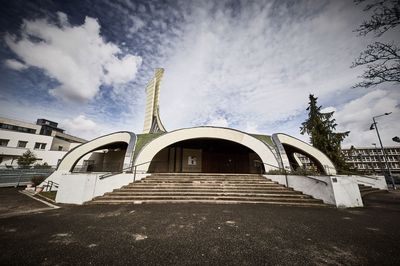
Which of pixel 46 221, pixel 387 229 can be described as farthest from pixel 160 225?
pixel 387 229

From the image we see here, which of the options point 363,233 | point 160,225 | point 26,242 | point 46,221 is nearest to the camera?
point 26,242

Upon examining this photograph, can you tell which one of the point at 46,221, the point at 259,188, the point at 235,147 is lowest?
the point at 46,221

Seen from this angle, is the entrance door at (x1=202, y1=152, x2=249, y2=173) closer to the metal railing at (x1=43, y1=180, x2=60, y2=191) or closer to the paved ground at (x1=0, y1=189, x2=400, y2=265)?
the paved ground at (x1=0, y1=189, x2=400, y2=265)

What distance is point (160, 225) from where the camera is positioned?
5.02 meters

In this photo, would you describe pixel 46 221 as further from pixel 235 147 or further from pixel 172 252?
pixel 235 147

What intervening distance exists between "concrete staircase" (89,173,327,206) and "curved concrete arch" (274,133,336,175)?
6.18 m

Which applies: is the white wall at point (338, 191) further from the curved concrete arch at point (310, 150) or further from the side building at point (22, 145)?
the side building at point (22, 145)

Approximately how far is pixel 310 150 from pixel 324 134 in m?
5.83

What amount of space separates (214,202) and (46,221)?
255 inches

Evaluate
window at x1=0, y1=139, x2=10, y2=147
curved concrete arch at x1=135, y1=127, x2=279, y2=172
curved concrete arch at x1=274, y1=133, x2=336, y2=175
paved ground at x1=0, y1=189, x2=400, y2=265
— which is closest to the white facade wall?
window at x1=0, y1=139, x2=10, y2=147

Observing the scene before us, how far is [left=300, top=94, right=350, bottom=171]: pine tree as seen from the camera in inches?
712

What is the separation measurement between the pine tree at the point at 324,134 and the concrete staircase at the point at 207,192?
11.8m

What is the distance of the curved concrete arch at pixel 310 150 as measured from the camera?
15053 mm

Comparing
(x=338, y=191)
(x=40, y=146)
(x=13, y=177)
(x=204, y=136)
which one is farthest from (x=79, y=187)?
(x=40, y=146)
